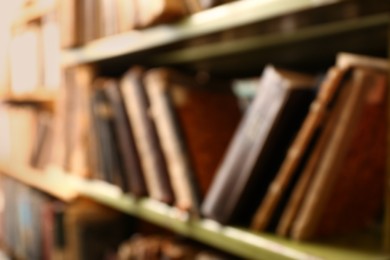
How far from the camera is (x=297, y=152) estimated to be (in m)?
0.76

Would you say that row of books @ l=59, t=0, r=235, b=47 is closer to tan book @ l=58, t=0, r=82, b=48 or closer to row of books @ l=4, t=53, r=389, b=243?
tan book @ l=58, t=0, r=82, b=48

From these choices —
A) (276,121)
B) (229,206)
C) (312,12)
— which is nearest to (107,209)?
(229,206)

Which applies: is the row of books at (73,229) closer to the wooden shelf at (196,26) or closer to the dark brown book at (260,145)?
the wooden shelf at (196,26)

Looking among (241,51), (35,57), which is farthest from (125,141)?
(35,57)

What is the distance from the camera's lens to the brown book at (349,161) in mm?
722

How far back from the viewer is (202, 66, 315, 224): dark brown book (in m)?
0.79

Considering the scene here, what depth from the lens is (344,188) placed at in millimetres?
766

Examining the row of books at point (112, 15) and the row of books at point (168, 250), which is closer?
the row of books at point (112, 15)

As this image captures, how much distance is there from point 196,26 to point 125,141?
1.33 ft

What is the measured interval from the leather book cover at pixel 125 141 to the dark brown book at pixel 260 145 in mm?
287

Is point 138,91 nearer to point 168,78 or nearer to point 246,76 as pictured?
point 168,78

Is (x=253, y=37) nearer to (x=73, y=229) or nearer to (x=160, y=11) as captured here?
(x=160, y=11)

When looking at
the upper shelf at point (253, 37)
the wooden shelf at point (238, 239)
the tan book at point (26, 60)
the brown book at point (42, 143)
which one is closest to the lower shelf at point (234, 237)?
the wooden shelf at point (238, 239)

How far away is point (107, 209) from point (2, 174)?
1.15m
